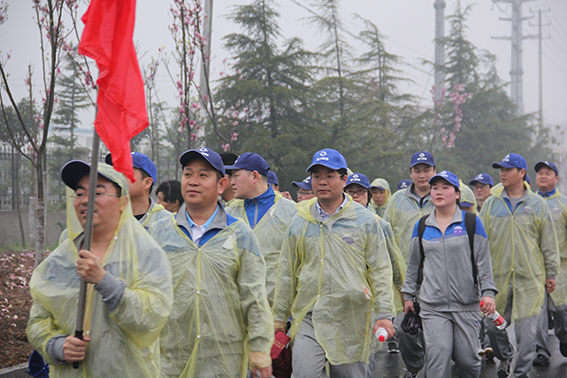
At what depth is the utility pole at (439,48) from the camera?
26797 millimetres

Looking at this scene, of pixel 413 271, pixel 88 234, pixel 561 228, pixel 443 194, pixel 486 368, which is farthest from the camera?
pixel 561 228

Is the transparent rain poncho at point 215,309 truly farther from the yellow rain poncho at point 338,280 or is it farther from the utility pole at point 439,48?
the utility pole at point 439,48

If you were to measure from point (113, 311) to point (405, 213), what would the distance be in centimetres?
576

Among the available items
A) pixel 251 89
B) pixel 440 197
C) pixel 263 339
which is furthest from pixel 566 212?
pixel 251 89

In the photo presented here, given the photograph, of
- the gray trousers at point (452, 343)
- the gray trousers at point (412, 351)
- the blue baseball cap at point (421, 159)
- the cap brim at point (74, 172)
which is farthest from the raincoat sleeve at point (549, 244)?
the cap brim at point (74, 172)

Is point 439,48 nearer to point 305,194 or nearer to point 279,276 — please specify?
point 305,194

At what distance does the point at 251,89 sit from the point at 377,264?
36.9ft

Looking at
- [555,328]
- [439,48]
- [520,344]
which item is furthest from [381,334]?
[439,48]

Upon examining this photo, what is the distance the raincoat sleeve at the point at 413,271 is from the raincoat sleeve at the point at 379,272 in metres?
1.09

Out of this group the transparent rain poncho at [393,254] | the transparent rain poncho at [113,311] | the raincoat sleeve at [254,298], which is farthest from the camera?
the transparent rain poncho at [393,254]

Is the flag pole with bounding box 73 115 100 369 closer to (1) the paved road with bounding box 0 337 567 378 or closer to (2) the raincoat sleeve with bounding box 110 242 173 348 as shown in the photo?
(2) the raincoat sleeve with bounding box 110 242 173 348

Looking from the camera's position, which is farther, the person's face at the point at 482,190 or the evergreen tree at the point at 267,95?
the evergreen tree at the point at 267,95

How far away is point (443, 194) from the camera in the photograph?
5699 millimetres

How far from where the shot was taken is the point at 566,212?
8242mm
